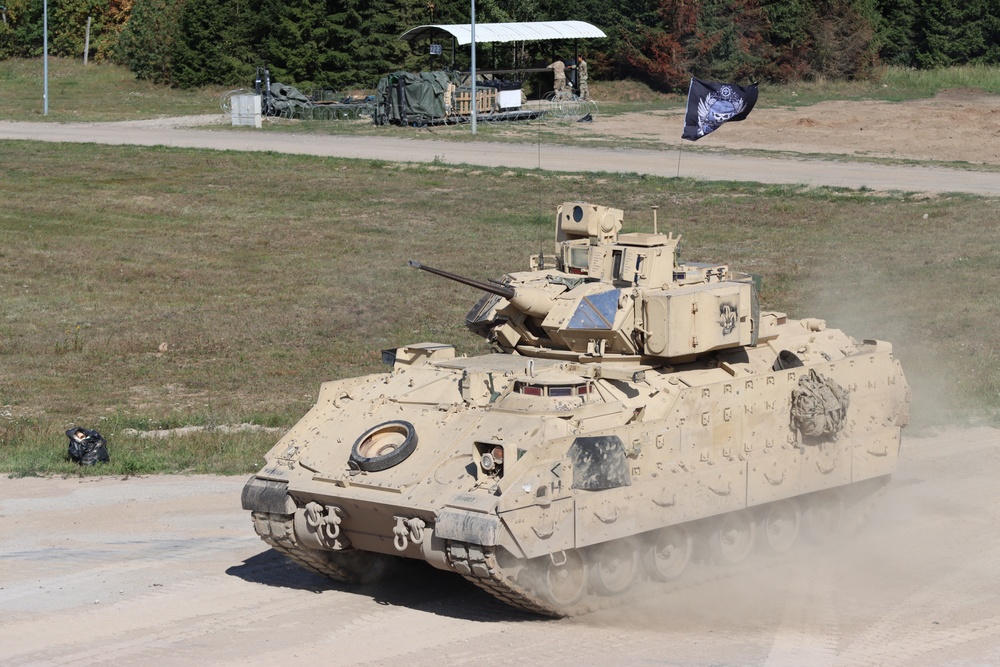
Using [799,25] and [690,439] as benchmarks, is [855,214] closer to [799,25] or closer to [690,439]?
[690,439]

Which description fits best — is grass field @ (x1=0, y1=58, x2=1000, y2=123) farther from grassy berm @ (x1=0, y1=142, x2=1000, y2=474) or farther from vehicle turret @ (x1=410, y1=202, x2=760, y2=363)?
vehicle turret @ (x1=410, y1=202, x2=760, y2=363)

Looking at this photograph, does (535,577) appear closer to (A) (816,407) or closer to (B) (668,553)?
(B) (668,553)

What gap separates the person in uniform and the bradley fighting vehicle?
135 feet

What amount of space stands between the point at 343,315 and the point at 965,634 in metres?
17.1

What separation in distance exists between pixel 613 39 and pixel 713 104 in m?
44.1

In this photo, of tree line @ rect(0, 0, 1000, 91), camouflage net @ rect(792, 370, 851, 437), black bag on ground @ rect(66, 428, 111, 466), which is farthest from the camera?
tree line @ rect(0, 0, 1000, 91)

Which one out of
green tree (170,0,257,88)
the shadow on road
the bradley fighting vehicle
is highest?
green tree (170,0,257,88)

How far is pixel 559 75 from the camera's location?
57.2 m

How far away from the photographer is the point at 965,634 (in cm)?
1288

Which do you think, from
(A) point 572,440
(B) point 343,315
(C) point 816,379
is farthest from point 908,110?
(A) point 572,440

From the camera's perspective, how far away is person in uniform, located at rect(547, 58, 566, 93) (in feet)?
187

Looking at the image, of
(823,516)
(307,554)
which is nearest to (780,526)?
(823,516)

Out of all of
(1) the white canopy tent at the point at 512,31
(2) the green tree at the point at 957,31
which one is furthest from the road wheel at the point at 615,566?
(2) the green tree at the point at 957,31

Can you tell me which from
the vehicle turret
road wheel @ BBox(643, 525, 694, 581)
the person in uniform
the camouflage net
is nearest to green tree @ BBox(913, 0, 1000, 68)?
the person in uniform
